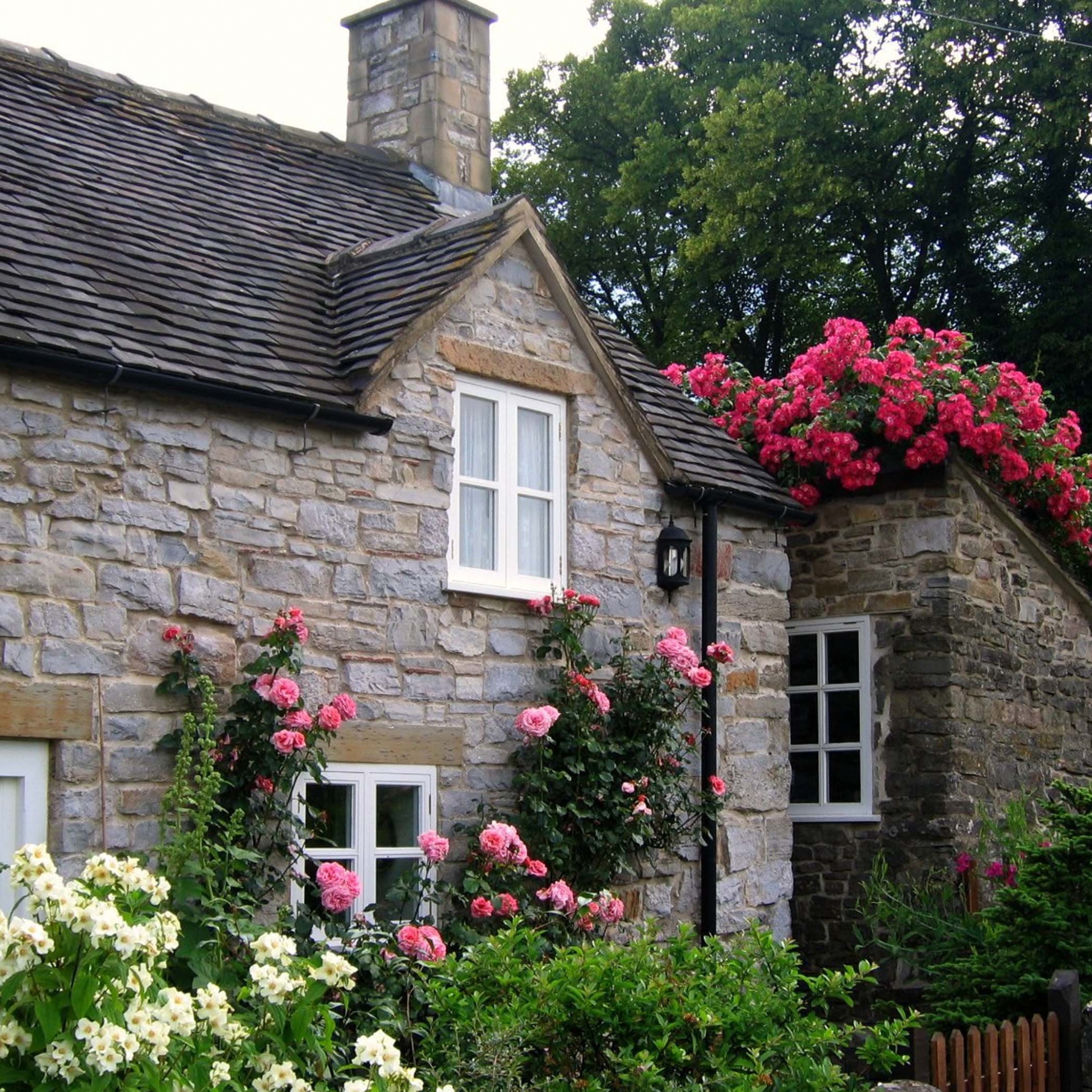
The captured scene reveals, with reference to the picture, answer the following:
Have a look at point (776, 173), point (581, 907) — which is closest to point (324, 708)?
point (581, 907)

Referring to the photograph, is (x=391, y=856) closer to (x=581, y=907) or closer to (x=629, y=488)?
(x=581, y=907)

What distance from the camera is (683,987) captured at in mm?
6023

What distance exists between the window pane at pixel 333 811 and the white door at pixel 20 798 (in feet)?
5.26

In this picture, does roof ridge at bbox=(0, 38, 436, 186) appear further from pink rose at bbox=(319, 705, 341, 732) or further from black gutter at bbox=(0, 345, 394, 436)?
A: pink rose at bbox=(319, 705, 341, 732)

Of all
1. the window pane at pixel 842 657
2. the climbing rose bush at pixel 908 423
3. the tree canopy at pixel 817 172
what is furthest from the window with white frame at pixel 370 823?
the tree canopy at pixel 817 172

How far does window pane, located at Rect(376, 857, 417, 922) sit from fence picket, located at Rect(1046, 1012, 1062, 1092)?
3.34 metres

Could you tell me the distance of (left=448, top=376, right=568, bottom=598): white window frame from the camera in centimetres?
1021

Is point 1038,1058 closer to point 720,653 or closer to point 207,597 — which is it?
point 720,653

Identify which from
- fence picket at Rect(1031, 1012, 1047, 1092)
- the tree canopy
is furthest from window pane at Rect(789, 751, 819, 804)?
the tree canopy

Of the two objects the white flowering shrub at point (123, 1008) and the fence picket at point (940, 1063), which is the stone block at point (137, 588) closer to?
the white flowering shrub at point (123, 1008)

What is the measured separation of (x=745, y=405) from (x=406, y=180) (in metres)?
3.39

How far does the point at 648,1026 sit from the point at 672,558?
5.49 metres

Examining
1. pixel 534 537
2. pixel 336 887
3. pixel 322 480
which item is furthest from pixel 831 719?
pixel 336 887

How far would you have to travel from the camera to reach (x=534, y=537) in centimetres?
1068
